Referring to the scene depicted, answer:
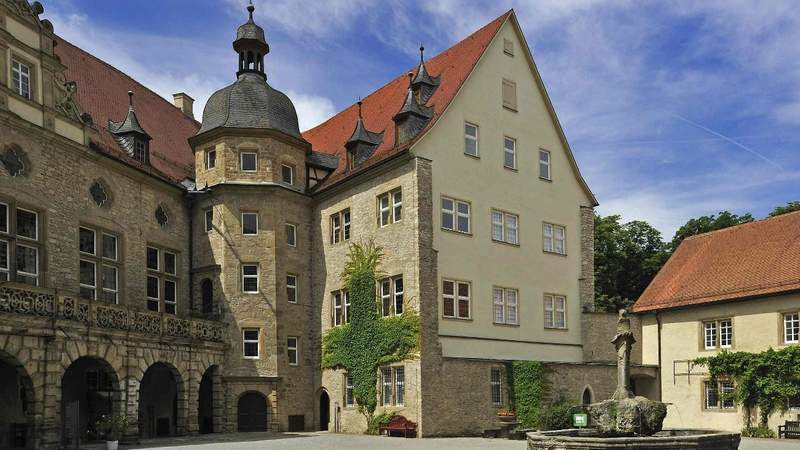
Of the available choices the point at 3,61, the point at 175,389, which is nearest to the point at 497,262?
the point at 175,389

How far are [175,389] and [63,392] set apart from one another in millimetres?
4309

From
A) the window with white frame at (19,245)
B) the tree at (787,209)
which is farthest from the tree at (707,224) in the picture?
the window with white frame at (19,245)

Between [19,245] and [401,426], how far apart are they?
12479 mm

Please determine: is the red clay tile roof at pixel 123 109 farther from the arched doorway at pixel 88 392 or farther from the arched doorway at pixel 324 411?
the arched doorway at pixel 324 411

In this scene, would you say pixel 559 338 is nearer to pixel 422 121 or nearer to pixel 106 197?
pixel 422 121

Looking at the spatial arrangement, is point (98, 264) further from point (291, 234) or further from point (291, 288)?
point (291, 234)

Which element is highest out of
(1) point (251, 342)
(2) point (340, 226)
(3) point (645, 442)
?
(2) point (340, 226)

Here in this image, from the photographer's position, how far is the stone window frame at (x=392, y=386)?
94.9 ft

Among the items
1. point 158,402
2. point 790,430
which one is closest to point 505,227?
point 790,430

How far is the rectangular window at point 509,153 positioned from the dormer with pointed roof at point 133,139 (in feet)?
42.1

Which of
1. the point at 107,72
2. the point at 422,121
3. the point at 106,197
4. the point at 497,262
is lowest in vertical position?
the point at 497,262

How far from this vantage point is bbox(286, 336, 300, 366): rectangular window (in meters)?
32.0

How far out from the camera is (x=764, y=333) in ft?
103

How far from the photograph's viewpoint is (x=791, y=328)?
30688mm
